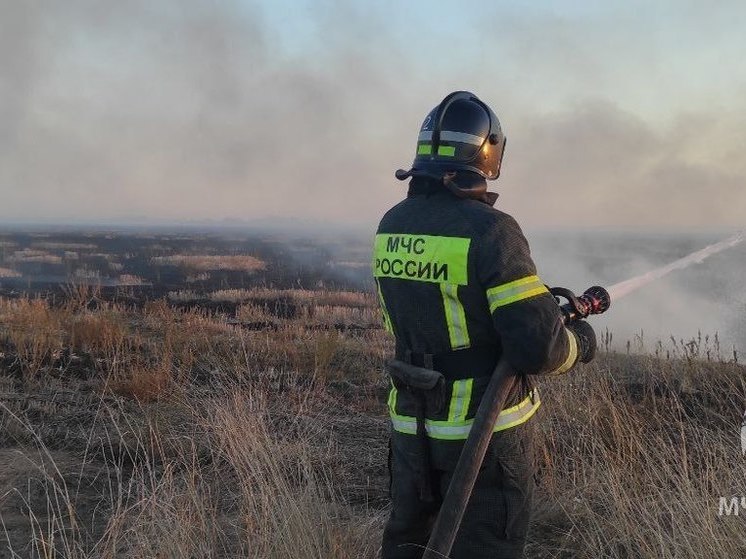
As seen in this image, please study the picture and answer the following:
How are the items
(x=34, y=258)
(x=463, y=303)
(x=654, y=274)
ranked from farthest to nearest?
(x=34, y=258) < (x=654, y=274) < (x=463, y=303)

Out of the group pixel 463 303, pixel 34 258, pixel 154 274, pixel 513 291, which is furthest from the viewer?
pixel 34 258

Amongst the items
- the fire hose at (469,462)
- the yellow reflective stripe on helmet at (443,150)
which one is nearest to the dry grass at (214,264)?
the yellow reflective stripe on helmet at (443,150)

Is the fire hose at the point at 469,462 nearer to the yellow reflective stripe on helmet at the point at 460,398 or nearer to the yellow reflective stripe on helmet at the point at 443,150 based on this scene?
the yellow reflective stripe on helmet at the point at 460,398

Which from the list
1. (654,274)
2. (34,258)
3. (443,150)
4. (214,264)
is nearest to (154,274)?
(214,264)

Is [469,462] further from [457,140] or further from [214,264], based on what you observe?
[214,264]

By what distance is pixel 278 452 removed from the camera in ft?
12.3

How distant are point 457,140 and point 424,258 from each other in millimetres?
485

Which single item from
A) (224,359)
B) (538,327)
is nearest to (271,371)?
(224,359)

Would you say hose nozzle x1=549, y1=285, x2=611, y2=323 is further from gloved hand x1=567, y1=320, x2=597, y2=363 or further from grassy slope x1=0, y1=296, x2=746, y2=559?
grassy slope x1=0, y1=296, x2=746, y2=559

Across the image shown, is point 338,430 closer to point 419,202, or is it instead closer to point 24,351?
point 419,202

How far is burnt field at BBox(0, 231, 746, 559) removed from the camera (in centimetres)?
296

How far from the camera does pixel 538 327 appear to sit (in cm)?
194

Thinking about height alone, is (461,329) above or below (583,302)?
below

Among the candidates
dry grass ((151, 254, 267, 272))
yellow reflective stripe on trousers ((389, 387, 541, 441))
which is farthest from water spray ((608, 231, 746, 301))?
dry grass ((151, 254, 267, 272))
